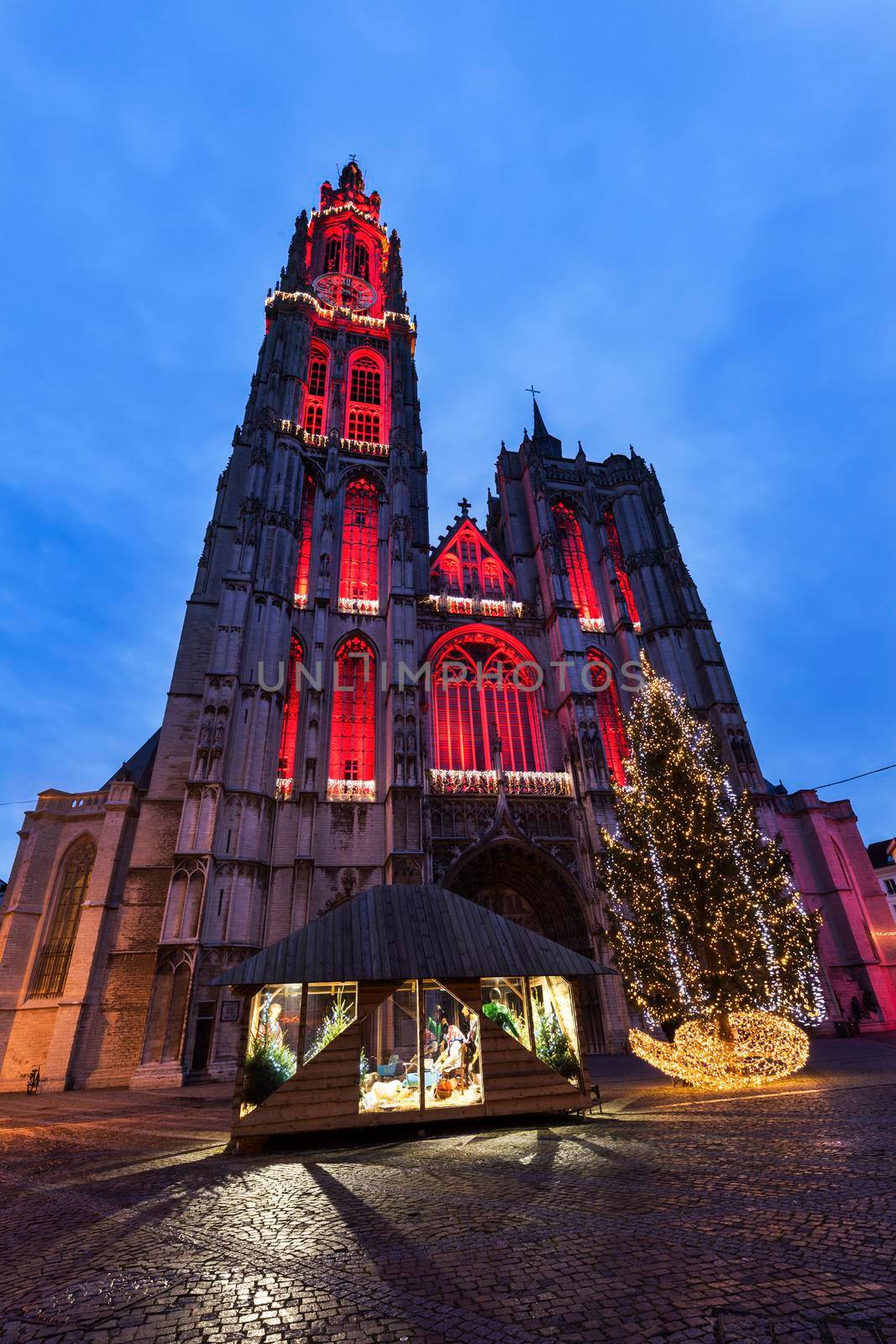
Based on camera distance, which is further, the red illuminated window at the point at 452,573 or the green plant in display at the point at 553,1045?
the red illuminated window at the point at 452,573

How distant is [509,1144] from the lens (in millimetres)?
7371

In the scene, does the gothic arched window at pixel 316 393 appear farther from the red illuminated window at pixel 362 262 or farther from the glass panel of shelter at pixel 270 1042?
the glass panel of shelter at pixel 270 1042

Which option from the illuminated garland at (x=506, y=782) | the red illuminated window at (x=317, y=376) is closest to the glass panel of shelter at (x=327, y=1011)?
the illuminated garland at (x=506, y=782)

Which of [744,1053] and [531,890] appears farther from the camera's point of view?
[531,890]

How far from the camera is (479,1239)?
4.16m

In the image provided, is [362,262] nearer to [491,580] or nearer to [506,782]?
[491,580]

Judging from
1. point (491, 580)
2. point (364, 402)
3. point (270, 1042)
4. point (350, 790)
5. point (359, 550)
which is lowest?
point (270, 1042)

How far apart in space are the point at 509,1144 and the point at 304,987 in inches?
129

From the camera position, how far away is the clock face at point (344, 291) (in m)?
35.1

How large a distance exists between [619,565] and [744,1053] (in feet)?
72.0

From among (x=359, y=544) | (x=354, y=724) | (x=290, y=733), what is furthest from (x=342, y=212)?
(x=290, y=733)

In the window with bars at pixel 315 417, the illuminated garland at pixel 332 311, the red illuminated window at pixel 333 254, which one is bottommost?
the window with bars at pixel 315 417

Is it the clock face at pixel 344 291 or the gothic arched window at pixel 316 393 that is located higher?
the clock face at pixel 344 291

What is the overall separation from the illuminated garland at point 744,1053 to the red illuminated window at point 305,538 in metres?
19.1
